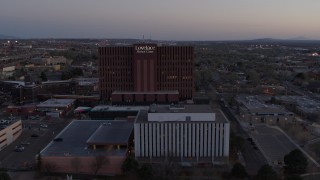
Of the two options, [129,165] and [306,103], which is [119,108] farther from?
[306,103]

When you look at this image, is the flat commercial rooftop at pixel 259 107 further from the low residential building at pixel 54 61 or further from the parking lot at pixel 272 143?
the low residential building at pixel 54 61

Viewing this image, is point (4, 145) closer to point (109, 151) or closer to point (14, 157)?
point (14, 157)

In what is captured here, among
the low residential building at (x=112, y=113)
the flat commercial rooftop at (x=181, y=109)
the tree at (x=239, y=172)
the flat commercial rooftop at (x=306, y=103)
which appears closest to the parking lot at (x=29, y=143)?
the low residential building at (x=112, y=113)

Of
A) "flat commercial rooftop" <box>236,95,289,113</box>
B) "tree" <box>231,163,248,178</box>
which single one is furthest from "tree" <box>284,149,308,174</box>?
"flat commercial rooftop" <box>236,95,289,113</box>

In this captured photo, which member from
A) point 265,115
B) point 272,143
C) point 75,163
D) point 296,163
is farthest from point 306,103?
point 75,163

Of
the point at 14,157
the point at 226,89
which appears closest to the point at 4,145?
the point at 14,157

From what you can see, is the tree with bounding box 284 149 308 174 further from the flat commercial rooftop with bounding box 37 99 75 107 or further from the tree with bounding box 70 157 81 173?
the flat commercial rooftop with bounding box 37 99 75 107
